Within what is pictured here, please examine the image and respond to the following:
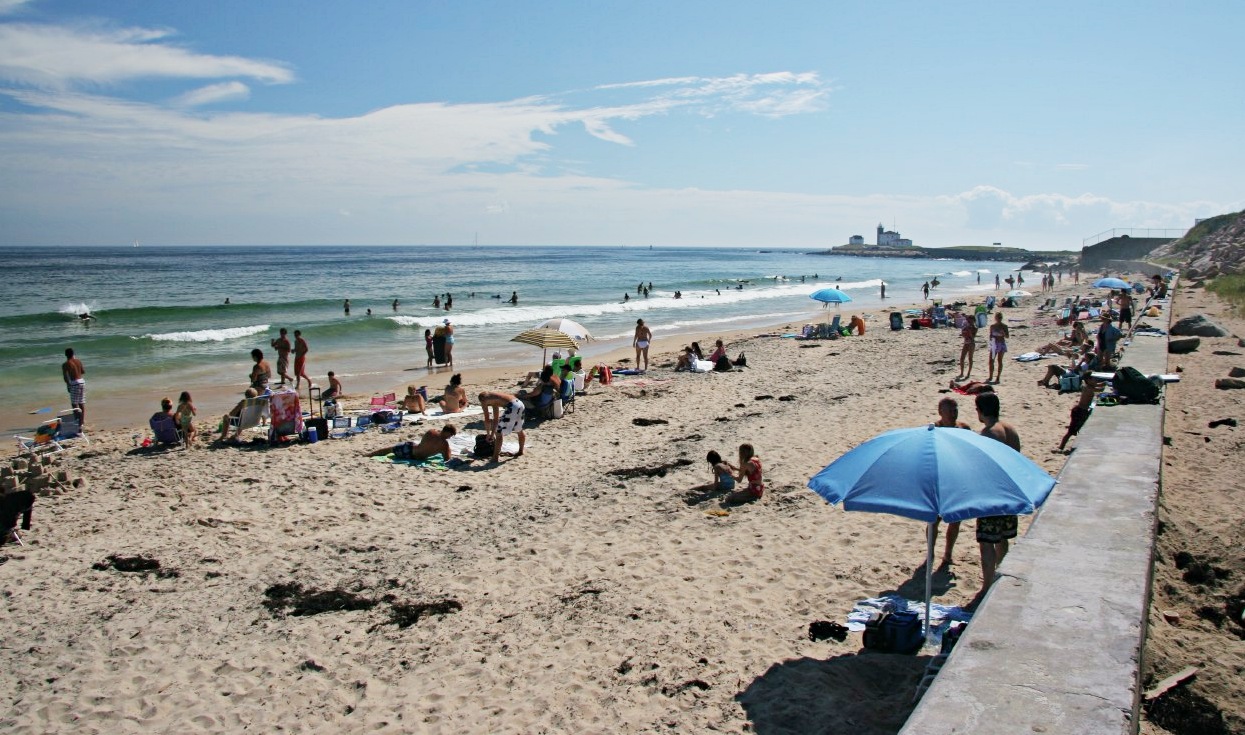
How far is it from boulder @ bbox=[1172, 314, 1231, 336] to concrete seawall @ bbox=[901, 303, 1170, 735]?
14.5 meters

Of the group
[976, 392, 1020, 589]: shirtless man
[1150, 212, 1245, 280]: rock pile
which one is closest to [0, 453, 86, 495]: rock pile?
[976, 392, 1020, 589]: shirtless man

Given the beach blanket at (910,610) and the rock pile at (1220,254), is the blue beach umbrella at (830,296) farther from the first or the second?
the rock pile at (1220,254)

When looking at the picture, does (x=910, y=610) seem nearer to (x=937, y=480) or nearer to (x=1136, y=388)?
(x=937, y=480)

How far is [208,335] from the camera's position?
28219 mm

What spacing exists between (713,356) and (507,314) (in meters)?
20.6

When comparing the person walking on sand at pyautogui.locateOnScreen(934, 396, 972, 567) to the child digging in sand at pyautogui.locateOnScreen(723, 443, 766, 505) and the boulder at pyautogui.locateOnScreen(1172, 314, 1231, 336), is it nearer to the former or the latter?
the child digging in sand at pyautogui.locateOnScreen(723, 443, 766, 505)

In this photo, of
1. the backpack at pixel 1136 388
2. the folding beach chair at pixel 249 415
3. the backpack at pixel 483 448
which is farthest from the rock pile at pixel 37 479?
the backpack at pixel 1136 388

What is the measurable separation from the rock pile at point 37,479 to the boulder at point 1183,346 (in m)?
20.5

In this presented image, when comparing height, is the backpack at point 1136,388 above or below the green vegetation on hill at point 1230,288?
below

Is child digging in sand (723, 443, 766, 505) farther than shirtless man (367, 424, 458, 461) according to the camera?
No

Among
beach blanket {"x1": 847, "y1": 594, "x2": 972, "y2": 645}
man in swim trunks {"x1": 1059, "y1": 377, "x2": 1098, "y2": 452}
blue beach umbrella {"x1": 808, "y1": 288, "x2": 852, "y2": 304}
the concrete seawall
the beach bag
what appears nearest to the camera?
the concrete seawall

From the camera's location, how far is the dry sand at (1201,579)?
4.40 m

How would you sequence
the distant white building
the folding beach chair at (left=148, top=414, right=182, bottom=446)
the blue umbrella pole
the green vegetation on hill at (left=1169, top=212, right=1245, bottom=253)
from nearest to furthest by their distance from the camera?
the blue umbrella pole
the folding beach chair at (left=148, top=414, right=182, bottom=446)
the green vegetation on hill at (left=1169, top=212, right=1245, bottom=253)
the distant white building

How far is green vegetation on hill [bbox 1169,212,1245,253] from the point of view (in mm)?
60812
